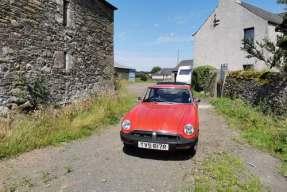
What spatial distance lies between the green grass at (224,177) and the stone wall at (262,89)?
509 centimetres

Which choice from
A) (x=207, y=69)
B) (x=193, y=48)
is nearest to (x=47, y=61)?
(x=207, y=69)

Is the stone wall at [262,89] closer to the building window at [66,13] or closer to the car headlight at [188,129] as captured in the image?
the car headlight at [188,129]

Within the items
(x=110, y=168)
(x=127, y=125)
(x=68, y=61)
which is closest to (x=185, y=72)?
(x=68, y=61)

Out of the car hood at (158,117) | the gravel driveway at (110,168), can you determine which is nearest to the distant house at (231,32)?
the car hood at (158,117)

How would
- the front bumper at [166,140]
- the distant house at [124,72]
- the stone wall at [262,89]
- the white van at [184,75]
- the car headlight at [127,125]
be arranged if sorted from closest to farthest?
the front bumper at [166,140] → the car headlight at [127,125] → the stone wall at [262,89] → the white van at [184,75] → the distant house at [124,72]

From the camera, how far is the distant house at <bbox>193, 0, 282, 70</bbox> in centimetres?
2253

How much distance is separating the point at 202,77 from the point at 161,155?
16.9 m

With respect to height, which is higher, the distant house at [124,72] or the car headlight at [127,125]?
the distant house at [124,72]

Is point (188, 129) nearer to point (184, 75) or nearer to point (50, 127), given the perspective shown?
point (50, 127)

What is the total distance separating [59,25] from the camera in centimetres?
1044

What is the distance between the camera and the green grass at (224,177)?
4219 mm

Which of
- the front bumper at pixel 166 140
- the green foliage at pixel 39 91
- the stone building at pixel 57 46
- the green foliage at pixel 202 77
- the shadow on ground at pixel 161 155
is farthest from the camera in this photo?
the green foliage at pixel 202 77

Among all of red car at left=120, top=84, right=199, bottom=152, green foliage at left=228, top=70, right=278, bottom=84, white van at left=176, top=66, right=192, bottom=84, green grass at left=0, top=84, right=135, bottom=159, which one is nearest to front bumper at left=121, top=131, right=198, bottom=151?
red car at left=120, top=84, right=199, bottom=152

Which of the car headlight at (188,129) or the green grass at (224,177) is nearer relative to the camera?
the green grass at (224,177)
